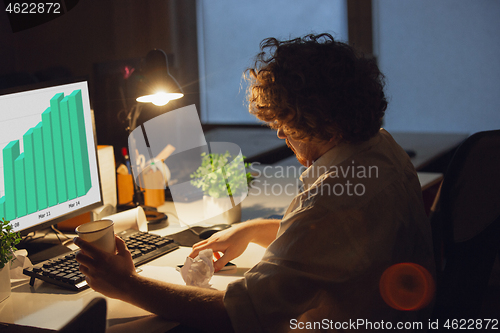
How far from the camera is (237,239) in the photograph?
1136 mm

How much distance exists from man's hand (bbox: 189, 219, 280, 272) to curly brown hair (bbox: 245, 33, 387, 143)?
13.7 inches

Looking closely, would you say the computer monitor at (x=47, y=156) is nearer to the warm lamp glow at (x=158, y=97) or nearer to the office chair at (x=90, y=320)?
the warm lamp glow at (x=158, y=97)

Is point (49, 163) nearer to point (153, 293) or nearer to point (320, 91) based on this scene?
point (153, 293)

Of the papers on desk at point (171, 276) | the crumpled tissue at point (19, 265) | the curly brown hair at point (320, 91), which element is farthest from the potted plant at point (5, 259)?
the curly brown hair at point (320, 91)

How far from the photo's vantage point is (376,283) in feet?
2.69

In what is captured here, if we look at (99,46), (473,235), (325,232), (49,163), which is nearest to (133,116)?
(99,46)

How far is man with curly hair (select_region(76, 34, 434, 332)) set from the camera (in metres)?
0.77

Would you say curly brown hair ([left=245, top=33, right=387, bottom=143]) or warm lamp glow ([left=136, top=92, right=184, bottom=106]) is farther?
warm lamp glow ([left=136, top=92, right=184, bottom=106])

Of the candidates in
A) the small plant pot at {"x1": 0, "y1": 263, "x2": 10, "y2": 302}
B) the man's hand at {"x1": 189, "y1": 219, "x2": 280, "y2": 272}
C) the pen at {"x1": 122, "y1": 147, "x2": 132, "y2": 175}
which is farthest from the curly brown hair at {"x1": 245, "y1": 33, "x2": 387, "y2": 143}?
the pen at {"x1": 122, "y1": 147, "x2": 132, "y2": 175}

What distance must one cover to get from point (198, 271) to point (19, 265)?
0.48 meters

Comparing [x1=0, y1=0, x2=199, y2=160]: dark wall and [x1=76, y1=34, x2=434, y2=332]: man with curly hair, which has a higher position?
[x1=0, y1=0, x2=199, y2=160]: dark wall

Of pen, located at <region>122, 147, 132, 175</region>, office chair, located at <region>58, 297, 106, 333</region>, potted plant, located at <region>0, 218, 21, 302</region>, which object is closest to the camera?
office chair, located at <region>58, 297, 106, 333</region>

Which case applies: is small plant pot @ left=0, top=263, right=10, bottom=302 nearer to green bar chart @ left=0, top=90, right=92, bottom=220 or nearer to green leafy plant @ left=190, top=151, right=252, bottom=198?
green bar chart @ left=0, top=90, right=92, bottom=220

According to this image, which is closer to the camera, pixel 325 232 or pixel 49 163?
pixel 325 232
